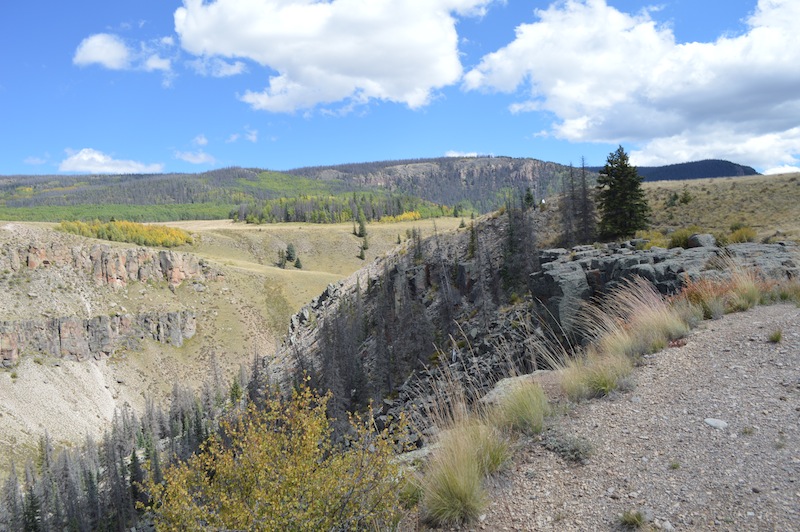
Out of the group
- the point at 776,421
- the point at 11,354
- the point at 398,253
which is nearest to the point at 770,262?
the point at 776,421

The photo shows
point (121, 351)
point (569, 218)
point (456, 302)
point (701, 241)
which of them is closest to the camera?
point (701, 241)

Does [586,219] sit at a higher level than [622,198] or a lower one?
lower

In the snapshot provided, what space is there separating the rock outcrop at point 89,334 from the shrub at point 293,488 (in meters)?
96.6

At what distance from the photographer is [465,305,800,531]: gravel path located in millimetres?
4148

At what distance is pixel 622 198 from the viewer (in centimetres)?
3872

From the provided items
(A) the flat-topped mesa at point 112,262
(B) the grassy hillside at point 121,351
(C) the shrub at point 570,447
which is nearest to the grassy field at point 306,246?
(B) the grassy hillside at point 121,351

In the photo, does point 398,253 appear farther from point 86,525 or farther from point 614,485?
point 614,485

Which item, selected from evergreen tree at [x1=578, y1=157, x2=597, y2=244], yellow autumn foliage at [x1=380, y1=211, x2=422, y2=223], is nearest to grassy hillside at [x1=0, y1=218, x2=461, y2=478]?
evergreen tree at [x1=578, y1=157, x2=597, y2=244]

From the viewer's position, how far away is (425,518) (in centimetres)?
495

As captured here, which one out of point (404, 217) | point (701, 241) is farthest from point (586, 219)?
point (404, 217)

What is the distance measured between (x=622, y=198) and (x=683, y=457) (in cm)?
3823

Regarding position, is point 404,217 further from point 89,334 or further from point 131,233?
point 89,334

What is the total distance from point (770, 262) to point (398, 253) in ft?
198

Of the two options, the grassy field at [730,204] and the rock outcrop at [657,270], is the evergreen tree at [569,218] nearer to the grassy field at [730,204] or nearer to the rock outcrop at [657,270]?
the grassy field at [730,204]
